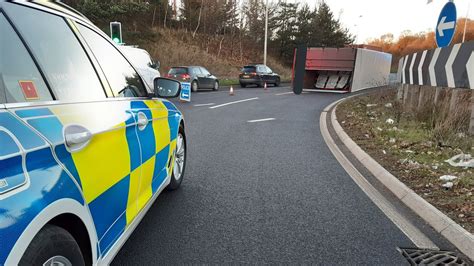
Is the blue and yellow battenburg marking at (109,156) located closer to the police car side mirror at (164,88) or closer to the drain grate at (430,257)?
the police car side mirror at (164,88)

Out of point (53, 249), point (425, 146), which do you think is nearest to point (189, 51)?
point (425, 146)

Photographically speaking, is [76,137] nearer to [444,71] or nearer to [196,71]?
[444,71]

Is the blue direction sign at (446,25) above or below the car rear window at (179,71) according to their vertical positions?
above

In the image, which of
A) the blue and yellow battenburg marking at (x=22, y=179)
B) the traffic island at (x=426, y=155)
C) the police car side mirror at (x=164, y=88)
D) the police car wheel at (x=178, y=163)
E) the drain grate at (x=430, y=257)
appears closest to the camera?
the blue and yellow battenburg marking at (x=22, y=179)

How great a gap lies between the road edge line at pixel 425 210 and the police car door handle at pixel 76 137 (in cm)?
301

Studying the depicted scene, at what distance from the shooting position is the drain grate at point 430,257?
2836 millimetres

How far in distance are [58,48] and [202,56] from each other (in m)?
33.4

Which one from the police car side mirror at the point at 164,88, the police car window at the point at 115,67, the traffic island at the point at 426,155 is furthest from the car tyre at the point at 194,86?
the police car window at the point at 115,67

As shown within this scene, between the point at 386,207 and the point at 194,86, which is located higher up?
the point at 386,207

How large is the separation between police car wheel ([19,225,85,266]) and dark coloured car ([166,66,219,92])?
17.6m

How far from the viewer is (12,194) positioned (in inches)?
52.1

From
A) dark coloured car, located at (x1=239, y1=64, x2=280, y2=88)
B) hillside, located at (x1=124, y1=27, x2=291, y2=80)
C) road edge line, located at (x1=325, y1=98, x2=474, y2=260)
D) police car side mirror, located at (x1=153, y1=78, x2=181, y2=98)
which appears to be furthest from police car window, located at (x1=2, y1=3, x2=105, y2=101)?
hillside, located at (x1=124, y1=27, x2=291, y2=80)

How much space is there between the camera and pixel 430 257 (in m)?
2.92

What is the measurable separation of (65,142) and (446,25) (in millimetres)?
7324
